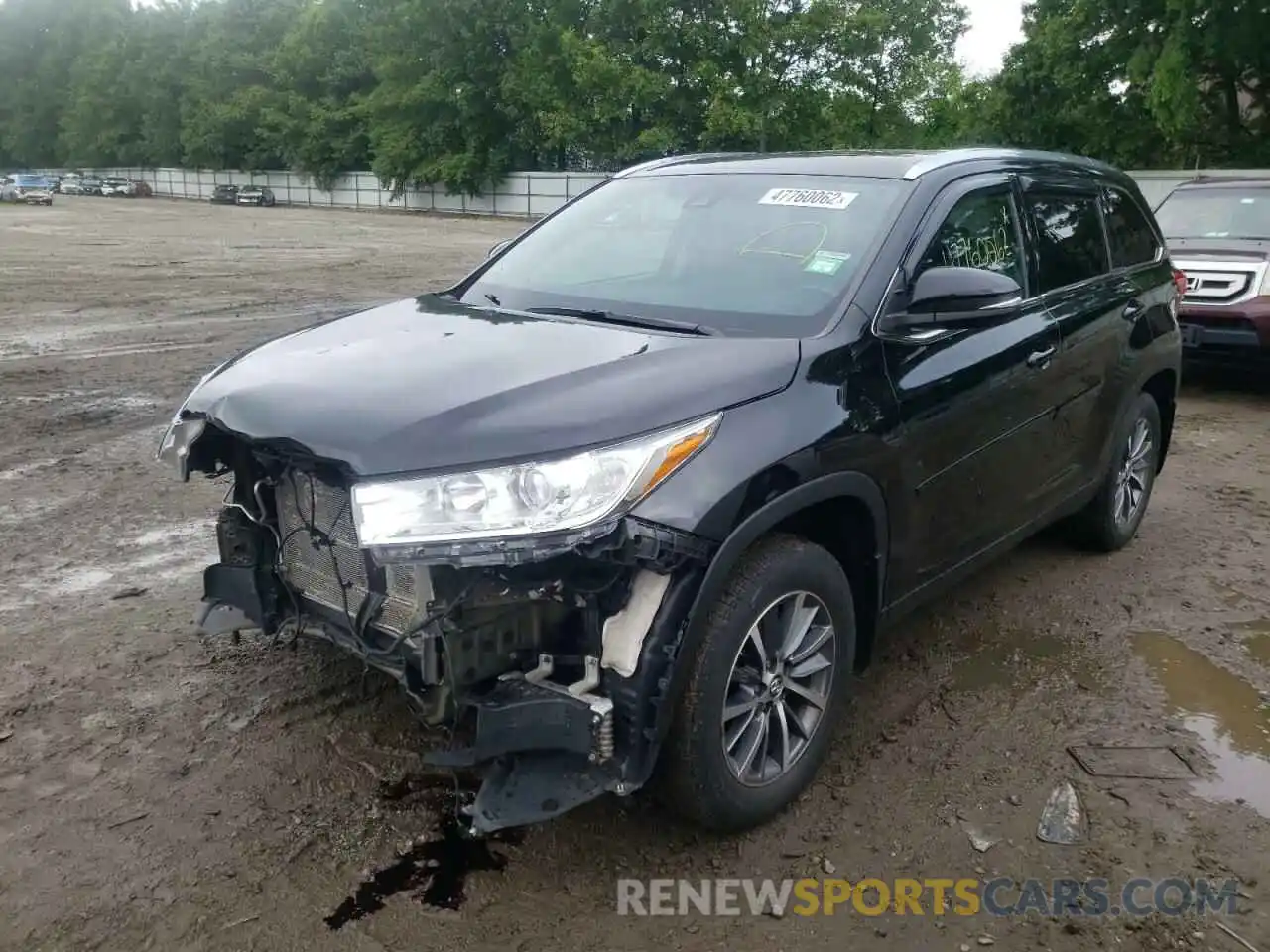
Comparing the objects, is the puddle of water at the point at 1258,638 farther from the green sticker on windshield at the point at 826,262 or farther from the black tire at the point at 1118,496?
the green sticker on windshield at the point at 826,262

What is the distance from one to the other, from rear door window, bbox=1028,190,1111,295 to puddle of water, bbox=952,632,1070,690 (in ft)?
4.68

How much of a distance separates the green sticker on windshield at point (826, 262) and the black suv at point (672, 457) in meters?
0.01

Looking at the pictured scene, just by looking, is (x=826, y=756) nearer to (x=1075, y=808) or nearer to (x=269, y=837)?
(x=1075, y=808)

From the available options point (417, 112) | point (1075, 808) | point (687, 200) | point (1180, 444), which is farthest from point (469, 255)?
point (417, 112)

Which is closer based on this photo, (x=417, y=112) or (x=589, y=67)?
(x=589, y=67)

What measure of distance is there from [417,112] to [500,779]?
183ft

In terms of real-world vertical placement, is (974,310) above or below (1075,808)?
above

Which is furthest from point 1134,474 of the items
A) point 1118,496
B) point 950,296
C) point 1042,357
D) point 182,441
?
point 182,441

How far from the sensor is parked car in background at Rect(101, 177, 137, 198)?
74.0m

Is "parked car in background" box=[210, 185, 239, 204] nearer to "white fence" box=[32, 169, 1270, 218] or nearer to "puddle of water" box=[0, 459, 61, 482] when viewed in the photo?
"white fence" box=[32, 169, 1270, 218]

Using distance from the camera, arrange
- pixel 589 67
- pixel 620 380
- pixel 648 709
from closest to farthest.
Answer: pixel 648 709 → pixel 620 380 → pixel 589 67

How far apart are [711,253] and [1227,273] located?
7.09 meters

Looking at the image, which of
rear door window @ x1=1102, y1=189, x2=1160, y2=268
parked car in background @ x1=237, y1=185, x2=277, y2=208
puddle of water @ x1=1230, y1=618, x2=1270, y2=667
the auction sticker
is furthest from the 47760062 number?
parked car in background @ x1=237, y1=185, x2=277, y2=208

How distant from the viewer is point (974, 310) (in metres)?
3.49
